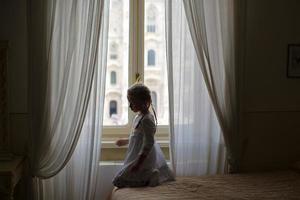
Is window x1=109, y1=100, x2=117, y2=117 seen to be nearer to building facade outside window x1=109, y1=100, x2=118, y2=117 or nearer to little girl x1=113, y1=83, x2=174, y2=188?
building facade outside window x1=109, y1=100, x2=118, y2=117

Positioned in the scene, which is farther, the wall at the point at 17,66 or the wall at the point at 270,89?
the wall at the point at 270,89

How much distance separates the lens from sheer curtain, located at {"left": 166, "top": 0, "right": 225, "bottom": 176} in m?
3.03

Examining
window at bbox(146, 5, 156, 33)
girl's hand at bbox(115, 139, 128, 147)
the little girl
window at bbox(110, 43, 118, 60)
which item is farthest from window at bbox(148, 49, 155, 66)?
girl's hand at bbox(115, 139, 128, 147)

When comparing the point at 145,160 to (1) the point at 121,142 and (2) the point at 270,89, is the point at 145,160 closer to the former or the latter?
(1) the point at 121,142

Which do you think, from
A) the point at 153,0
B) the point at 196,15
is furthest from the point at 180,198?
the point at 153,0

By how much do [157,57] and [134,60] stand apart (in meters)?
0.19

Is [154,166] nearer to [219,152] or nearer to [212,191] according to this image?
[212,191]

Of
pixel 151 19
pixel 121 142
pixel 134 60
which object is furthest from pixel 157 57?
pixel 121 142

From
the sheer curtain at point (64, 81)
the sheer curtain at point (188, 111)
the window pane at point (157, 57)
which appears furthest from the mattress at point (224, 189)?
the window pane at point (157, 57)

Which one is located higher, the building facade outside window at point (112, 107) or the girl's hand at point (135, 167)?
the building facade outside window at point (112, 107)

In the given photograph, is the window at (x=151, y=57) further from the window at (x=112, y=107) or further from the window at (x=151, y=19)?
the window at (x=112, y=107)

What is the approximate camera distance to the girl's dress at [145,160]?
105 inches

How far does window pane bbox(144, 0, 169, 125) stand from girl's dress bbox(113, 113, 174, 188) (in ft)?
1.86

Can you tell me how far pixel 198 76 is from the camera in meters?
3.09
